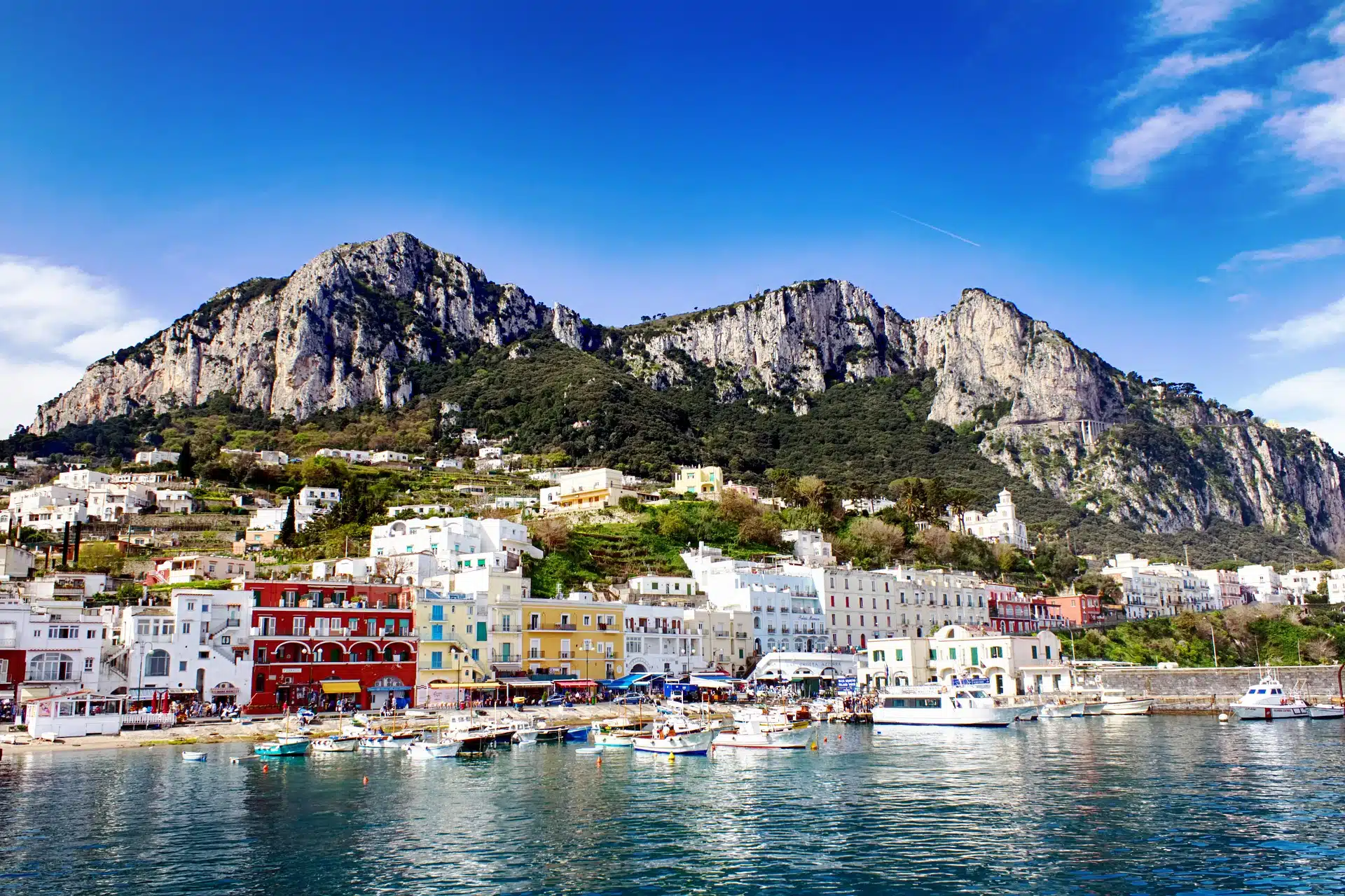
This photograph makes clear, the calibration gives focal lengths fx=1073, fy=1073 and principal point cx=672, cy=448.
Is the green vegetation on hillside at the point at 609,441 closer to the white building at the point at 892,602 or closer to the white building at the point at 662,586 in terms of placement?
the white building at the point at 892,602

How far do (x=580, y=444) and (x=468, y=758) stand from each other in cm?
10455

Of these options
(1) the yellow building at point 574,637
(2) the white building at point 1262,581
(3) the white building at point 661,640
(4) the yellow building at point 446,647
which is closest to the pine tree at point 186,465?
(1) the yellow building at point 574,637

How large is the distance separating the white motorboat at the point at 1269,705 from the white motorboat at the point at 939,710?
14.3 m

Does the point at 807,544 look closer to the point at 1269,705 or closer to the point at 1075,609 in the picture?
the point at 1075,609

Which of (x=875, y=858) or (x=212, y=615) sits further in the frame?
(x=212, y=615)

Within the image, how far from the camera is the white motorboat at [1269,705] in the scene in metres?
65.8

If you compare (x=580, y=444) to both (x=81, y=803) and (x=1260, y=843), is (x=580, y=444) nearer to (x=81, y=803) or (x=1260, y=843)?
(x=81, y=803)

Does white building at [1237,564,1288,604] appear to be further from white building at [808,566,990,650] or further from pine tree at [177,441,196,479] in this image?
pine tree at [177,441,196,479]

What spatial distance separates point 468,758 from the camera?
46969mm

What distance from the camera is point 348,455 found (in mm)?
143750

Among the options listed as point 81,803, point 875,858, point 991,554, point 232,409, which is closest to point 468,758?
point 81,803

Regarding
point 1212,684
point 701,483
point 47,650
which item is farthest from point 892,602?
point 47,650

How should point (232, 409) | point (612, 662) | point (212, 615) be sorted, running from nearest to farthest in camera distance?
point (212, 615) → point (612, 662) → point (232, 409)

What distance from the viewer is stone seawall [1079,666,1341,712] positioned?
72.9 metres
